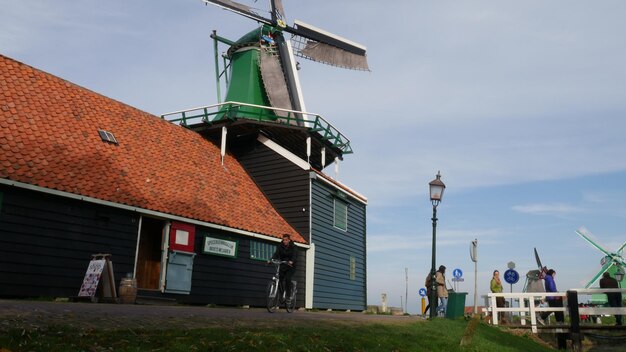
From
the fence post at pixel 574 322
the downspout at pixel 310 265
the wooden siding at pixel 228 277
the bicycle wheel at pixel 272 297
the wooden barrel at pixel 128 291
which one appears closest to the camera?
the bicycle wheel at pixel 272 297

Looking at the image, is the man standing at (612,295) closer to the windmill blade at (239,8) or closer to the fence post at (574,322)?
the fence post at (574,322)

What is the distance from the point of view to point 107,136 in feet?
53.9

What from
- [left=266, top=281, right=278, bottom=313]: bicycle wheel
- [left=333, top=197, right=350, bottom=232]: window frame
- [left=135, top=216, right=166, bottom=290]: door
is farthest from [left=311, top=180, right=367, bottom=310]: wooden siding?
[left=266, top=281, right=278, bottom=313]: bicycle wheel

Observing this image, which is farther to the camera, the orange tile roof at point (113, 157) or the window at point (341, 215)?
the window at point (341, 215)

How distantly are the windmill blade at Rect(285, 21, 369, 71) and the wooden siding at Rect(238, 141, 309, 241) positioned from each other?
31.6 feet

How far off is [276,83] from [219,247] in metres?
11.6

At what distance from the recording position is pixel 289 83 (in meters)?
26.7

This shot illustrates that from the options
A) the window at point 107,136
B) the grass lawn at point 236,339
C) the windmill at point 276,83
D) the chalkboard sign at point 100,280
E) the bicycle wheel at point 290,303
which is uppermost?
the windmill at point 276,83

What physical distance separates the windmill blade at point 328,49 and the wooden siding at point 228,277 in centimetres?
1455

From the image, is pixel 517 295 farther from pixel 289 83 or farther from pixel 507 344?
pixel 289 83

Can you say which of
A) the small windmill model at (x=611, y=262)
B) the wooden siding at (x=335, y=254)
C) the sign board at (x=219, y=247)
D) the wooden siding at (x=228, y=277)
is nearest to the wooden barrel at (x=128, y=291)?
the wooden siding at (x=228, y=277)

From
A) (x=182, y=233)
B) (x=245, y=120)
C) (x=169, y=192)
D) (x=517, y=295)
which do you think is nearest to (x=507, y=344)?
(x=517, y=295)

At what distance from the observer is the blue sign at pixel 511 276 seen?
21.1 m

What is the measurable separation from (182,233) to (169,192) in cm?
145
